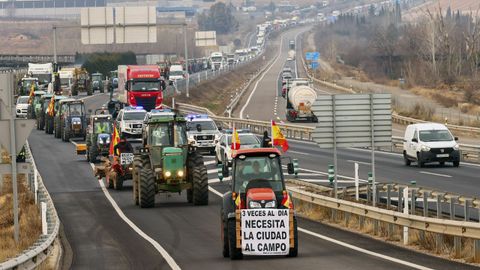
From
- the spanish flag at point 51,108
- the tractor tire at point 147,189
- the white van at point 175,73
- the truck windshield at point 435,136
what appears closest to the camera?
the tractor tire at point 147,189

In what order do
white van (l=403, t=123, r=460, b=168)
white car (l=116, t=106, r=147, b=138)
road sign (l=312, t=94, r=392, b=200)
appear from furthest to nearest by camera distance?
1. white car (l=116, t=106, r=147, b=138)
2. white van (l=403, t=123, r=460, b=168)
3. road sign (l=312, t=94, r=392, b=200)

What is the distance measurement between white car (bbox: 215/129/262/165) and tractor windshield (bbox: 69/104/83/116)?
18.4 meters

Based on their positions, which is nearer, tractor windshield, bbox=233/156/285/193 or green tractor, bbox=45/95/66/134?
tractor windshield, bbox=233/156/285/193

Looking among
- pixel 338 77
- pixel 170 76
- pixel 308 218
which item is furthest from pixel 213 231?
pixel 338 77

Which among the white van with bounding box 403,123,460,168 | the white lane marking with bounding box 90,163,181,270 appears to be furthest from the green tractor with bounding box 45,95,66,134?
the white lane marking with bounding box 90,163,181,270

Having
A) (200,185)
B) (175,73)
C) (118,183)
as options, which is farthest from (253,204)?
(175,73)

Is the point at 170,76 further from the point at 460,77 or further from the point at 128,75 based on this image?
the point at 128,75

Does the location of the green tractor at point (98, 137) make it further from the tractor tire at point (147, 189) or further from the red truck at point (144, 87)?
the red truck at point (144, 87)

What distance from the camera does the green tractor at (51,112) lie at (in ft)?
249

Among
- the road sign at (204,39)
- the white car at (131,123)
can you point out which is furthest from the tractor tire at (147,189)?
the road sign at (204,39)

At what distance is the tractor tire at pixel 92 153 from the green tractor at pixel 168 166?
19006mm

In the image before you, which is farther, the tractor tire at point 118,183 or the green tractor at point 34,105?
the green tractor at point 34,105

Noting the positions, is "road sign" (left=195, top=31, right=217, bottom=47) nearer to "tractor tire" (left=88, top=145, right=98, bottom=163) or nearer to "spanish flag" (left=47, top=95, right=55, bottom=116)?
"spanish flag" (left=47, top=95, right=55, bottom=116)

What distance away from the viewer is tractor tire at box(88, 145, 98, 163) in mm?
55062
